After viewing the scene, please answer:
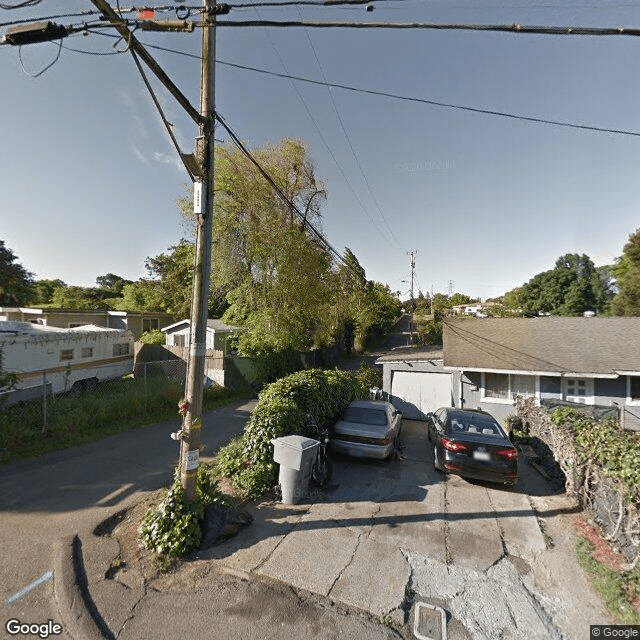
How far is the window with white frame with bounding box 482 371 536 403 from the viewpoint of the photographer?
12.5m

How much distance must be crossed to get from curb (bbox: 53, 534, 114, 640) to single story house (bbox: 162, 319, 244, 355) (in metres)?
14.7

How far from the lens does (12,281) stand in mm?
28375

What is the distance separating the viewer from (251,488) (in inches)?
235

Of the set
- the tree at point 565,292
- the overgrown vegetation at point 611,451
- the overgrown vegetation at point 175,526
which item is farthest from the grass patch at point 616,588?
the tree at point 565,292

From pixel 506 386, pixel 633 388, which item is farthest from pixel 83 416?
pixel 633 388

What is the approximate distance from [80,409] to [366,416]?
28.0ft

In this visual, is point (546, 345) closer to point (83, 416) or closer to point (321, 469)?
point (321, 469)

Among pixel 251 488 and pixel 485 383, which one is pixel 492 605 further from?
pixel 485 383

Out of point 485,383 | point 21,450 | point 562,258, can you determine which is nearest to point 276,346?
point 485,383

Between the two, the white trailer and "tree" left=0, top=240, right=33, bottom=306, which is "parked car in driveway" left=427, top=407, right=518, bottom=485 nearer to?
the white trailer

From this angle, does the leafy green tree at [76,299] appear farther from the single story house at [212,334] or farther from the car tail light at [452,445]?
the car tail light at [452,445]

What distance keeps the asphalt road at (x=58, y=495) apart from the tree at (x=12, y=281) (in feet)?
93.5

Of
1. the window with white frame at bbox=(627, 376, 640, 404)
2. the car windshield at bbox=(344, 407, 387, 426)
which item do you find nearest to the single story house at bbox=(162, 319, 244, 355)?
the car windshield at bbox=(344, 407, 387, 426)

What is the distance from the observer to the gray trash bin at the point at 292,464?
19.0 ft
